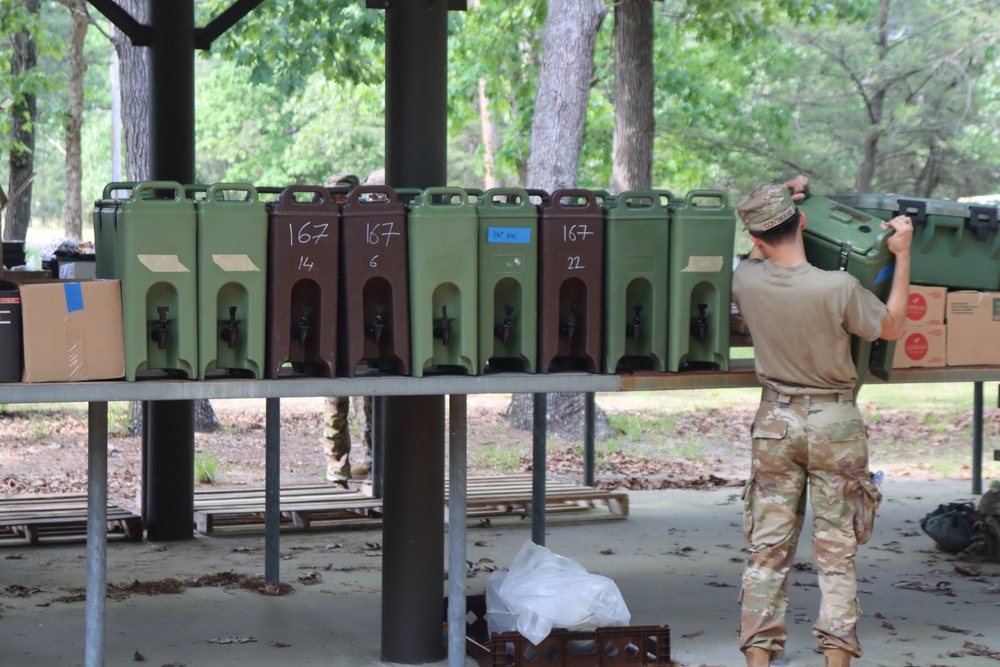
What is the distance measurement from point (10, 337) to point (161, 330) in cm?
49

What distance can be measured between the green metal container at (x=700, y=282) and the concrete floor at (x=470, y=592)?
1.48 meters

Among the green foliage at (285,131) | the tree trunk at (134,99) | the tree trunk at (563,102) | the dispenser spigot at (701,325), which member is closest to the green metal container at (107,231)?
the dispenser spigot at (701,325)

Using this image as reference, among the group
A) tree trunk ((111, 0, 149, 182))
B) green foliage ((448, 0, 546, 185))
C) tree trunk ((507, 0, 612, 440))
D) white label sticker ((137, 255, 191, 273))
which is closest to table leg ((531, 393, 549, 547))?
white label sticker ((137, 255, 191, 273))

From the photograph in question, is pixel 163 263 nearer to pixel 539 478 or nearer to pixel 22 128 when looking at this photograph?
pixel 539 478

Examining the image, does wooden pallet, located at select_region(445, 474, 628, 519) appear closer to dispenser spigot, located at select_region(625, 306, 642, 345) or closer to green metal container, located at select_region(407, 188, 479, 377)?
dispenser spigot, located at select_region(625, 306, 642, 345)

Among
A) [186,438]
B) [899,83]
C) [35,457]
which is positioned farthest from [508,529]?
[899,83]

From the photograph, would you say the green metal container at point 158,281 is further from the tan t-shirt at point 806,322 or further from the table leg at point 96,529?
the tan t-shirt at point 806,322

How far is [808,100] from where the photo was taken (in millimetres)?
25375

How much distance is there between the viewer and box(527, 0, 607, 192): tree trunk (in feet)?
40.9

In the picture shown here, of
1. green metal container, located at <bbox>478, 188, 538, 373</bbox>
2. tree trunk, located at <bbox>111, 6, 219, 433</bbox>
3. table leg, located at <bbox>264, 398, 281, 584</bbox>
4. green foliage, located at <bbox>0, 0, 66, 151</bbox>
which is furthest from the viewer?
green foliage, located at <bbox>0, 0, 66, 151</bbox>

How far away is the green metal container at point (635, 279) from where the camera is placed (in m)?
4.55

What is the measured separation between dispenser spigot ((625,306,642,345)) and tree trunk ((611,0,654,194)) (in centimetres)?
900

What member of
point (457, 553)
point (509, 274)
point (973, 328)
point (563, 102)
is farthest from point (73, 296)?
point (563, 102)

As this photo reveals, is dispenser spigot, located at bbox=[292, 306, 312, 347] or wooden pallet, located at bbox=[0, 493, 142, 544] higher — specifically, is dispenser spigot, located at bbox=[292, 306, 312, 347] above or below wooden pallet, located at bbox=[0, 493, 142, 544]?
above
